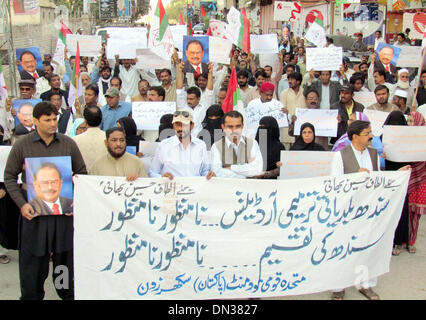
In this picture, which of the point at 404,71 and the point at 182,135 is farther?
the point at 404,71

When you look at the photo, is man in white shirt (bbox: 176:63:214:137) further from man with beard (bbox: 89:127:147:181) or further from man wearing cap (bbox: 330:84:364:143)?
man with beard (bbox: 89:127:147:181)

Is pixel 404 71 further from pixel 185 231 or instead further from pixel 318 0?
pixel 318 0

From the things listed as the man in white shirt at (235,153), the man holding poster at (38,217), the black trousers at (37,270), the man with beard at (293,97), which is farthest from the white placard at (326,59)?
the black trousers at (37,270)

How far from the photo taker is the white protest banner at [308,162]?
5.16 m

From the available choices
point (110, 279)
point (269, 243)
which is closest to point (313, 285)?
point (269, 243)

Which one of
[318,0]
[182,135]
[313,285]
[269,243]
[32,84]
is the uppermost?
[318,0]

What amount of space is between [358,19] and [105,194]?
21762mm

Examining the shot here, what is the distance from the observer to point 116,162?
14.4 ft

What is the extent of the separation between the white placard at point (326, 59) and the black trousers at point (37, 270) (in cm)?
528

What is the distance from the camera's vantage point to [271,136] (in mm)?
5820

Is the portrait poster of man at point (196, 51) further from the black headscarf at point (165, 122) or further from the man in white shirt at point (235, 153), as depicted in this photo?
the man in white shirt at point (235, 153)

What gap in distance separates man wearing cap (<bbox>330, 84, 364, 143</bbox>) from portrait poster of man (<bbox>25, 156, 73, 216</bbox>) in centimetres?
409

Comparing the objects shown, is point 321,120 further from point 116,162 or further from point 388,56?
point 116,162

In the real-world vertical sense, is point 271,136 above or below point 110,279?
above
